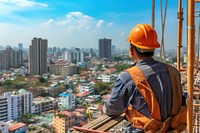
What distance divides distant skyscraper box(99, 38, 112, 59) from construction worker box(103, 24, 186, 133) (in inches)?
1670

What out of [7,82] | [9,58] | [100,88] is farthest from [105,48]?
[7,82]

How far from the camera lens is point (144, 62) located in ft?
2.18

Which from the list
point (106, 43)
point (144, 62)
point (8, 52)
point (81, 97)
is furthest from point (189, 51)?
point (106, 43)

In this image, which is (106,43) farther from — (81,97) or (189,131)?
(189,131)

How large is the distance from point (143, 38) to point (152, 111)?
202 millimetres

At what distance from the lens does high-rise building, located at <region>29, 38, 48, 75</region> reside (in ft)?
86.6

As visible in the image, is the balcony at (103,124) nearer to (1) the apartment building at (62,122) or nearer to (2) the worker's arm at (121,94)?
(2) the worker's arm at (121,94)

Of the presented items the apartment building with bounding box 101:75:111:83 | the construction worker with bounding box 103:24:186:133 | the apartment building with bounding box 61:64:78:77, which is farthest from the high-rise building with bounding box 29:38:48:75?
the construction worker with bounding box 103:24:186:133

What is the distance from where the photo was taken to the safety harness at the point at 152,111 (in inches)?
24.8

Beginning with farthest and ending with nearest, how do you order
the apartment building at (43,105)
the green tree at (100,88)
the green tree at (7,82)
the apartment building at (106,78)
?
1. the apartment building at (106,78)
2. the green tree at (7,82)
3. the green tree at (100,88)
4. the apartment building at (43,105)

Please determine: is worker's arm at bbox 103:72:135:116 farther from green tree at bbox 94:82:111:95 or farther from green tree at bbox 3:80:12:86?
A: green tree at bbox 3:80:12:86

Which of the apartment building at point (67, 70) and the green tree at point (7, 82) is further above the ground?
the apartment building at point (67, 70)

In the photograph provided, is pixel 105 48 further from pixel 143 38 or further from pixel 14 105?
pixel 143 38

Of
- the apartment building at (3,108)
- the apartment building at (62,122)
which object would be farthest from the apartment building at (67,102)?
the apartment building at (62,122)
